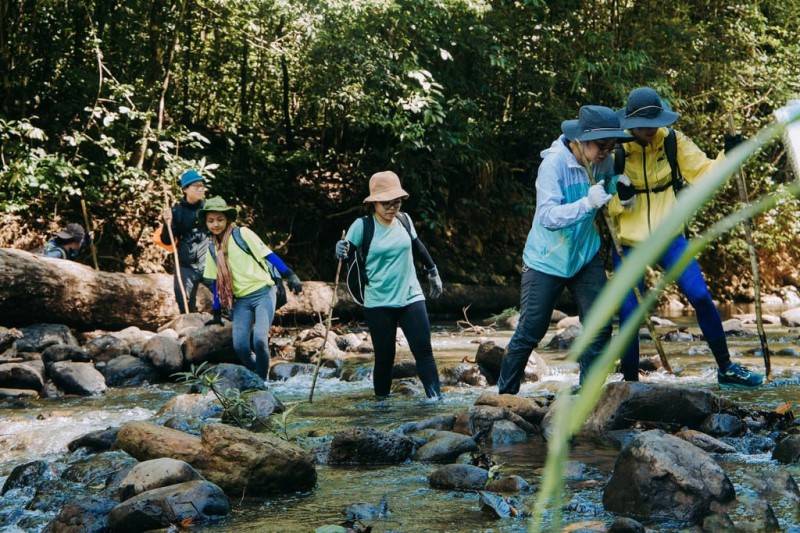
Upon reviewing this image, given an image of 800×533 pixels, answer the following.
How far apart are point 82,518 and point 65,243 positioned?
9.01 m

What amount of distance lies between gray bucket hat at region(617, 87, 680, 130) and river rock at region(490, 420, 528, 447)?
203 cm

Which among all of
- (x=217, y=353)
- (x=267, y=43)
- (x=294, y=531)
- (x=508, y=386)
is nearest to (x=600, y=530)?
(x=294, y=531)

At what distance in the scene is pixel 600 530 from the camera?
331 cm

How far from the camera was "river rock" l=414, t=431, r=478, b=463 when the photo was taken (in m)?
5.03

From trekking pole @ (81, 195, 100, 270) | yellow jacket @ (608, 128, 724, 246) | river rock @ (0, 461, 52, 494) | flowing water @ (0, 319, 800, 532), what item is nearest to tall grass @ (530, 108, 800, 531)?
flowing water @ (0, 319, 800, 532)

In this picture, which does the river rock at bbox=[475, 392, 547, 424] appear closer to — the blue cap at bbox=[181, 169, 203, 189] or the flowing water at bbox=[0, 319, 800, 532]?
the flowing water at bbox=[0, 319, 800, 532]

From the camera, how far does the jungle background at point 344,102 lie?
13.3 meters

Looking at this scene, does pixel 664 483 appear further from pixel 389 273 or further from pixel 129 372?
pixel 129 372

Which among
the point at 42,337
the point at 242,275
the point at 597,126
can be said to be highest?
the point at 597,126

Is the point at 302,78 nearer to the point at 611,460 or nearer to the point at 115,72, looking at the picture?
the point at 115,72

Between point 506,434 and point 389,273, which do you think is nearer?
point 506,434

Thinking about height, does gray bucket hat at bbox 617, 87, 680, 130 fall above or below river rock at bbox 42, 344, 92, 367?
above

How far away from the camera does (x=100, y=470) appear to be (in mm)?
4930

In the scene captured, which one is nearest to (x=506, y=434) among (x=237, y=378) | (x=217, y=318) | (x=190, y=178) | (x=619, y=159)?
(x=619, y=159)
